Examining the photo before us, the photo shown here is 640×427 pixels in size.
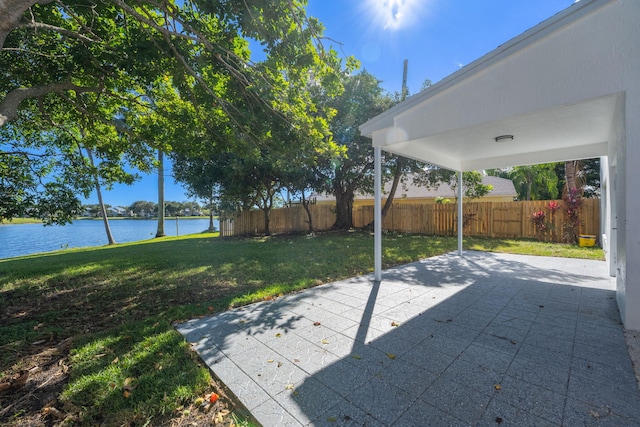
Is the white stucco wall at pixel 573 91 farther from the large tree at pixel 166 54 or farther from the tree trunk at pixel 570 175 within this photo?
the tree trunk at pixel 570 175

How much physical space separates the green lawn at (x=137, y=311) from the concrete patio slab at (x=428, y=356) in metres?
0.35

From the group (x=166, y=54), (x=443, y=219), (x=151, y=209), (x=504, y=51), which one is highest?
(x=166, y=54)

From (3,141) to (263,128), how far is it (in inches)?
228

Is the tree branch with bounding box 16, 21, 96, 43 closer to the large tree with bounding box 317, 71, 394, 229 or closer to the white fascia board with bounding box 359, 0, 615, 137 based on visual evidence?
the white fascia board with bounding box 359, 0, 615, 137

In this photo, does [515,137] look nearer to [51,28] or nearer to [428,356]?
[428,356]

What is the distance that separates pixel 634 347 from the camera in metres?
2.59

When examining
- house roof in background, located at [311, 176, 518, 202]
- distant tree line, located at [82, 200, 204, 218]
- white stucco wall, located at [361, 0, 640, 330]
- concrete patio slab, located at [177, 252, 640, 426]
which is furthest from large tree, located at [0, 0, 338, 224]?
distant tree line, located at [82, 200, 204, 218]

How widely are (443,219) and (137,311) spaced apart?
1281 cm

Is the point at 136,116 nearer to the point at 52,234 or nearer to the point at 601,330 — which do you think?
the point at 601,330

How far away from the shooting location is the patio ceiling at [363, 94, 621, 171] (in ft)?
12.2

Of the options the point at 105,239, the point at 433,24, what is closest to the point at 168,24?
the point at 433,24

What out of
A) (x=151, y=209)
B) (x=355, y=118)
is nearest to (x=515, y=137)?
(x=355, y=118)

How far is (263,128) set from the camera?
532cm

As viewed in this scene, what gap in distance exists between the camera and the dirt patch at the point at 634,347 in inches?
89.3
